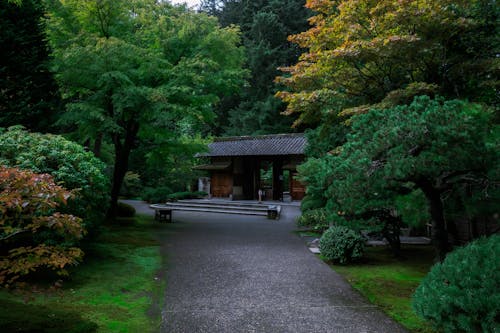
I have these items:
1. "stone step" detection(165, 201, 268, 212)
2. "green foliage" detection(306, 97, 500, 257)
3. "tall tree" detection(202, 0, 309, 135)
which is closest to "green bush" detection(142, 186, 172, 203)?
"stone step" detection(165, 201, 268, 212)

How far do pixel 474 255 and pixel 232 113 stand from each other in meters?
32.3

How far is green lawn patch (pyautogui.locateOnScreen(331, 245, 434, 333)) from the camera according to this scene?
5.23m

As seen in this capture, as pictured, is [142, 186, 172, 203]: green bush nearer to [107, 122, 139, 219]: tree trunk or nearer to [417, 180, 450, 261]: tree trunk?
[107, 122, 139, 219]: tree trunk

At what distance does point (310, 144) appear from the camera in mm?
13945

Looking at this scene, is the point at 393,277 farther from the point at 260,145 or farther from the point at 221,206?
the point at 260,145

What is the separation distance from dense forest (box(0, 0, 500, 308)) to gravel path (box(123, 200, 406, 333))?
149 centimetres

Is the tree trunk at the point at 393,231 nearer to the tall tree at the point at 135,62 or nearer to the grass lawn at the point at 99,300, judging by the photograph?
the grass lawn at the point at 99,300

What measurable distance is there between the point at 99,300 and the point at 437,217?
5683mm

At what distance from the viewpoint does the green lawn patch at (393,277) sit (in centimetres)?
523

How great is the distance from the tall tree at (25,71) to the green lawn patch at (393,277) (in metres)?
10.1

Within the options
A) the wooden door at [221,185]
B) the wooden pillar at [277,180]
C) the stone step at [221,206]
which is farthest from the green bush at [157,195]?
the wooden pillar at [277,180]

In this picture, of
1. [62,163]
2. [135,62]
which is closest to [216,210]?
[135,62]

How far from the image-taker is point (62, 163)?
783 cm

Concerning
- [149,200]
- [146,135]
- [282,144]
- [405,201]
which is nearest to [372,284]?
[405,201]
